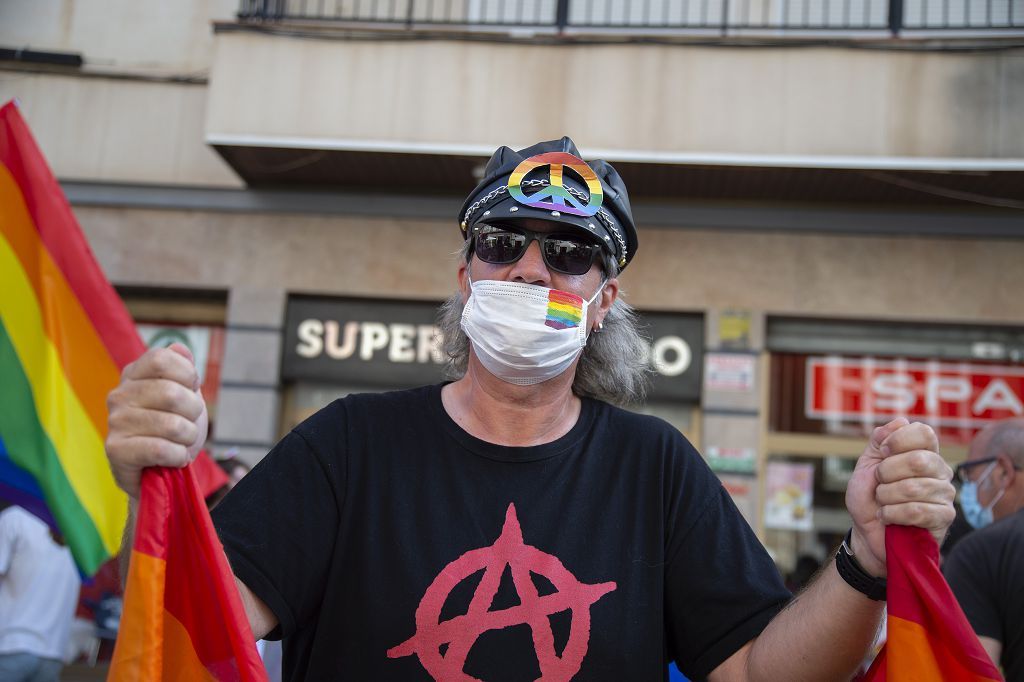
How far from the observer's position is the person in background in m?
4.97

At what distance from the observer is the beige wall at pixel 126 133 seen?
8.57m

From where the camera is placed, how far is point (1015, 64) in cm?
730

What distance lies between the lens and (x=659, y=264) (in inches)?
324

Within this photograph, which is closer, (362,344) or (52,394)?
(52,394)

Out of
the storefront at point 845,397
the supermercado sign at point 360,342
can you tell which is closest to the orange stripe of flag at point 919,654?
the storefront at point 845,397

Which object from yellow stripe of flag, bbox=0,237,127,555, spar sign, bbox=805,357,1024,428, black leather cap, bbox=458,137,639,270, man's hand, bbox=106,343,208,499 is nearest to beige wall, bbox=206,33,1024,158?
spar sign, bbox=805,357,1024,428

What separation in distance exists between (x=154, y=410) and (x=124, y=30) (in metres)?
8.48

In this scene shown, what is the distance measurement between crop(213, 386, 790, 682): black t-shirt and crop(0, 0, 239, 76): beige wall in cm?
767

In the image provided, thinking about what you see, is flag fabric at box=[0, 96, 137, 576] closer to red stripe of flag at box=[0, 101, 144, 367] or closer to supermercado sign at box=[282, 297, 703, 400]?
red stripe of flag at box=[0, 101, 144, 367]

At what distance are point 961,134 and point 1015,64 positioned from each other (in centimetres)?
68

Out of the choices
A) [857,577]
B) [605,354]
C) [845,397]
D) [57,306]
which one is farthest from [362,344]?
[857,577]

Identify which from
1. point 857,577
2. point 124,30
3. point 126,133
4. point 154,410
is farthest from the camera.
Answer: point 124,30

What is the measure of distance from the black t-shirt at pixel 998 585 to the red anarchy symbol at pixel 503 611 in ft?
6.75

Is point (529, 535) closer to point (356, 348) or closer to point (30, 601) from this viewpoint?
point (30, 601)
